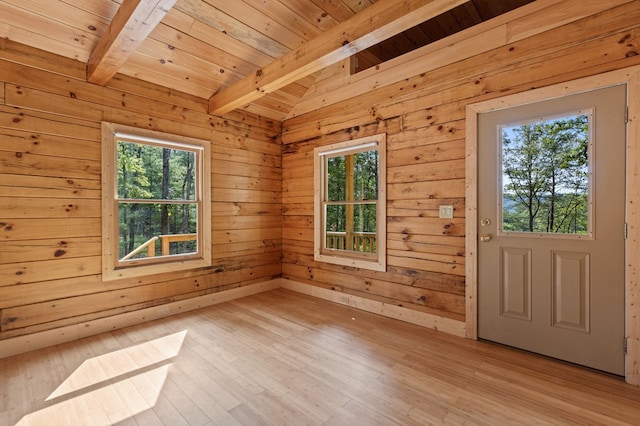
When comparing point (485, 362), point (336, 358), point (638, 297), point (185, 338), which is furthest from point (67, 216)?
point (638, 297)

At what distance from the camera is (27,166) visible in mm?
2545

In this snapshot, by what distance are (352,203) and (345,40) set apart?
1974mm

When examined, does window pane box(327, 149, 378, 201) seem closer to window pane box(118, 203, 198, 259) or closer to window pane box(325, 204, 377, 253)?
window pane box(325, 204, 377, 253)

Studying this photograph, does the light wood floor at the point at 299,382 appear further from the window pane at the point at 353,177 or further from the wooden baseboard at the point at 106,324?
the window pane at the point at 353,177

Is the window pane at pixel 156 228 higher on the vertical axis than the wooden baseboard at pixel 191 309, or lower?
higher

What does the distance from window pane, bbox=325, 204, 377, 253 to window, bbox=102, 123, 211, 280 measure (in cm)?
164

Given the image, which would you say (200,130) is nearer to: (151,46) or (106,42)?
(151,46)

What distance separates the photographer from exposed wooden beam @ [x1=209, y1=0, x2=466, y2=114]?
191 cm

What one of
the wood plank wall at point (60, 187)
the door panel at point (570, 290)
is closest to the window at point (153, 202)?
the wood plank wall at point (60, 187)

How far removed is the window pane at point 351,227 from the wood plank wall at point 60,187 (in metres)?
1.84

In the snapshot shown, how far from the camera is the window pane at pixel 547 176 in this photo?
2.21 metres

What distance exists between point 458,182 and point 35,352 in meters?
4.07

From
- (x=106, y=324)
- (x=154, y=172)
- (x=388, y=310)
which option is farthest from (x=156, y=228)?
(x=388, y=310)

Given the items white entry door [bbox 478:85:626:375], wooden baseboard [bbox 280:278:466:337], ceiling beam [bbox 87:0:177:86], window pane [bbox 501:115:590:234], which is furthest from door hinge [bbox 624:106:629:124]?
ceiling beam [bbox 87:0:177:86]
